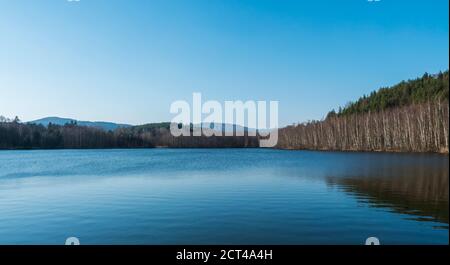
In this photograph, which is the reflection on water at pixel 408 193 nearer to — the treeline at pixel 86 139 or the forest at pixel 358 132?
the forest at pixel 358 132

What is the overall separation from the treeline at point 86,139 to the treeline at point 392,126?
20972mm

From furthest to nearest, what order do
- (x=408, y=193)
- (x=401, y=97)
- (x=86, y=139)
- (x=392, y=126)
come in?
1. (x=86, y=139)
2. (x=401, y=97)
3. (x=392, y=126)
4. (x=408, y=193)

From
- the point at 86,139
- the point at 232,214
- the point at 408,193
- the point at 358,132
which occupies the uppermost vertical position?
the point at 358,132

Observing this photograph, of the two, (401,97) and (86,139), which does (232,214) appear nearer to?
(401,97)

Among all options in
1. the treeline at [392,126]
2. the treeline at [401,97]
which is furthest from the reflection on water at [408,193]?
the treeline at [401,97]

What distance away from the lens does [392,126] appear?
55.0m

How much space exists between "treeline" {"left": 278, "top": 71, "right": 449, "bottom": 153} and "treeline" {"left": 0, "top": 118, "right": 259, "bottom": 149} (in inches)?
826

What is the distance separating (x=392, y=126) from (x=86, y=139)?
3661 inches

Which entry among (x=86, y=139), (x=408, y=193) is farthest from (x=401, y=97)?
(x=86, y=139)

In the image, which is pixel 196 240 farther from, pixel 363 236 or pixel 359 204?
pixel 359 204

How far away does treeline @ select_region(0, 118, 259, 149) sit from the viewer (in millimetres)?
98906

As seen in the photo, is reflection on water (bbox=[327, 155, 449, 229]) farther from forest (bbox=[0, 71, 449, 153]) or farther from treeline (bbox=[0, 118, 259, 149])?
treeline (bbox=[0, 118, 259, 149])

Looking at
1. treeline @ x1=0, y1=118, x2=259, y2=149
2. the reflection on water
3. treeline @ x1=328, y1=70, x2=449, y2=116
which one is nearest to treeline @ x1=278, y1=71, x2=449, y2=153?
treeline @ x1=328, y1=70, x2=449, y2=116
